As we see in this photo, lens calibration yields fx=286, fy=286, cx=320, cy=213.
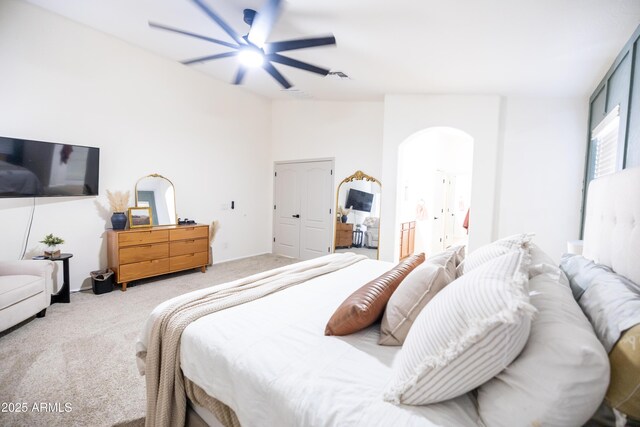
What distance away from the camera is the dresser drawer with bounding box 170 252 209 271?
409cm

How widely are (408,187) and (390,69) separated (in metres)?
2.30

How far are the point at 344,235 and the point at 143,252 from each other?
3143 mm

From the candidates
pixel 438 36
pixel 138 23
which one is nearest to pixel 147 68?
pixel 138 23

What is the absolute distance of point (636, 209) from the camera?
1.18 metres

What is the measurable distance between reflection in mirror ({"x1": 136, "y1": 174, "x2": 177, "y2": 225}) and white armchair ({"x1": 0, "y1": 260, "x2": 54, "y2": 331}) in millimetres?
1451

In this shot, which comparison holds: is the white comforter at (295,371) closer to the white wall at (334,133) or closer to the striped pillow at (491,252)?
the striped pillow at (491,252)

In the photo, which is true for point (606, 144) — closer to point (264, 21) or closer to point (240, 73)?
point (264, 21)

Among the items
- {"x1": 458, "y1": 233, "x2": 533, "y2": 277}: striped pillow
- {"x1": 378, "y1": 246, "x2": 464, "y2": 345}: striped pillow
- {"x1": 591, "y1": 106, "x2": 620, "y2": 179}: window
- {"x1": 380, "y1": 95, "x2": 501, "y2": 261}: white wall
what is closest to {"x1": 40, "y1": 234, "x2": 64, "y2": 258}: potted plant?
{"x1": 378, "y1": 246, "x2": 464, "y2": 345}: striped pillow

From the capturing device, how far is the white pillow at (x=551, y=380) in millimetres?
644

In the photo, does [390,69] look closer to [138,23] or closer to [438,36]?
[438,36]

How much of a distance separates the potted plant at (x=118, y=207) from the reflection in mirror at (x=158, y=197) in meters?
0.23

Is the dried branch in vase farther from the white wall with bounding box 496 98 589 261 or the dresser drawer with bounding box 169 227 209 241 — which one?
the white wall with bounding box 496 98 589 261

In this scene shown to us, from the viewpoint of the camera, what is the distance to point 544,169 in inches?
144

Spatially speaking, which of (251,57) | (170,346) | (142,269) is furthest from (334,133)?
(170,346)
